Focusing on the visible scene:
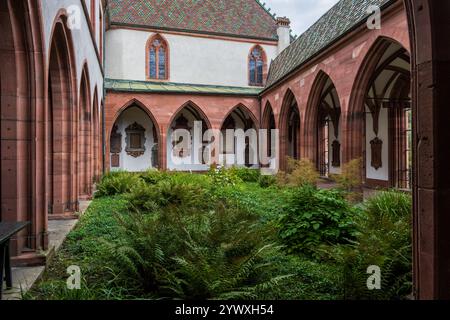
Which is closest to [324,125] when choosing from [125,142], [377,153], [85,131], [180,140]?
[377,153]

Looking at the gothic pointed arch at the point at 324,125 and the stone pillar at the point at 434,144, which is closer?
the stone pillar at the point at 434,144

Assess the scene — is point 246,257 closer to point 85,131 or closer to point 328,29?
point 85,131

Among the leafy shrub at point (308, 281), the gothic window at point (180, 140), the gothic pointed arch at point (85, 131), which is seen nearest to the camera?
the leafy shrub at point (308, 281)

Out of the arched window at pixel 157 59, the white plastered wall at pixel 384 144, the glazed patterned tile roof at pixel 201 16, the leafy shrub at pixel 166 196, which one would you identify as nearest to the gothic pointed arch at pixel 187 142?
the arched window at pixel 157 59

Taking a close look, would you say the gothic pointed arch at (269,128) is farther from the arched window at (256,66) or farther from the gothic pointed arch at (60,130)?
the gothic pointed arch at (60,130)

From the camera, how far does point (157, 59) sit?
2086 cm

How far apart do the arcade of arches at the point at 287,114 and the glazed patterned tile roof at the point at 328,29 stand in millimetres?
410

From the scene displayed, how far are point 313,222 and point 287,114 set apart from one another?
1248 centimetres

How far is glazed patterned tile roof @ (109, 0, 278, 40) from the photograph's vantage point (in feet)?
66.7

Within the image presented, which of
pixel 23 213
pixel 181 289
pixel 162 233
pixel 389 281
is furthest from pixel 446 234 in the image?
pixel 23 213

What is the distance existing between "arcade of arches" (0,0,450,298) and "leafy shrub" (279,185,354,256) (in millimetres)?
2526

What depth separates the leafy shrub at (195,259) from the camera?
3055mm

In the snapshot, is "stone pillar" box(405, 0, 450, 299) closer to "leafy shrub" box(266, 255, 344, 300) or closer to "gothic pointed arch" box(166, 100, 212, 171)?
"leafy shrub" box(266, 255, 344, 300)
